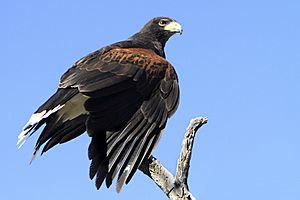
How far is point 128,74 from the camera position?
849 cm

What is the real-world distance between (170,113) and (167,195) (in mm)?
1944

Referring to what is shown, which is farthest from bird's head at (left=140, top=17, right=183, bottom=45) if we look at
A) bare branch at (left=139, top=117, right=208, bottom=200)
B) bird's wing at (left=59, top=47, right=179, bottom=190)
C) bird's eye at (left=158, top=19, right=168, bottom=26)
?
bare branch at (left=139, top=117, right=208, bottom=200)

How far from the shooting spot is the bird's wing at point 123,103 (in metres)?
7.14

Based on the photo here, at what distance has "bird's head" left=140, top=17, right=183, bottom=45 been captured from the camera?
10.9m

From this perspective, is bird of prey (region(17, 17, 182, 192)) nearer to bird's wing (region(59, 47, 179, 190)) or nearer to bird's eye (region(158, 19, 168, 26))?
bird's wing (region(59, 47, 179, 190))

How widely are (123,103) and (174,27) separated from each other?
10.3 ft

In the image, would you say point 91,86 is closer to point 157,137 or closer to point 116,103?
point 116,103

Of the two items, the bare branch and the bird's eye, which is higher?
the bird's eye

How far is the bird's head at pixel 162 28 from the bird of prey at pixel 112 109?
1751mm

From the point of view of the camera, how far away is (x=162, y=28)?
1105 cm

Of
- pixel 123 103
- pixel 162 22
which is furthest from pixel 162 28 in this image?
pixel 123 103

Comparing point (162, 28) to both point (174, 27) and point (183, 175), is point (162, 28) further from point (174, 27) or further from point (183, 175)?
point (183, 175)

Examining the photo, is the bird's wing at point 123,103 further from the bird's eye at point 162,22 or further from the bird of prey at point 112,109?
the bird's eye at point 162,22

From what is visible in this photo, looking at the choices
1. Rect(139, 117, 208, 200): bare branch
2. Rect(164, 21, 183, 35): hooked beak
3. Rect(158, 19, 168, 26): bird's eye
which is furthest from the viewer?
Rect(158, 19, 168, 26): bird's eye
